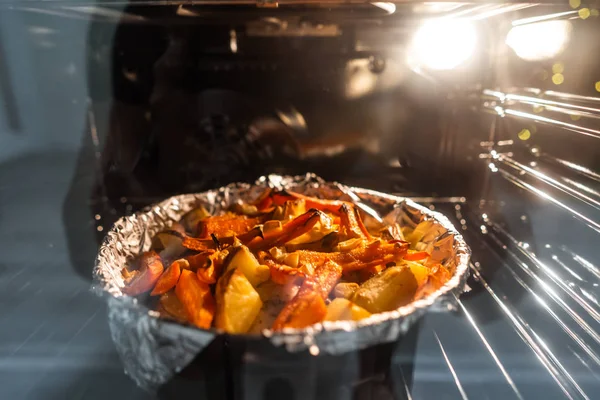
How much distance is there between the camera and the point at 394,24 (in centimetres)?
142

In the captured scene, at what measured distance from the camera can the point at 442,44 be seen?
1.46m

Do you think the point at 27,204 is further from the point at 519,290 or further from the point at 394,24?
the point at 519,290

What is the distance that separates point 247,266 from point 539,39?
1091 mm

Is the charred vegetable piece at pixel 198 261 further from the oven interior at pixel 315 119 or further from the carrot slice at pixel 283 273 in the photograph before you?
the oven interior at pixel 315 119

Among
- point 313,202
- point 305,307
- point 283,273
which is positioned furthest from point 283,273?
point 313,202

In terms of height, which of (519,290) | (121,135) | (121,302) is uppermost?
(121,135)

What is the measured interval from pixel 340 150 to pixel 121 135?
74 centimetres

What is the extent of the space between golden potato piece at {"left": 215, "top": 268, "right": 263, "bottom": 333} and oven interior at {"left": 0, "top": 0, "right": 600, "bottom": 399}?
53cm

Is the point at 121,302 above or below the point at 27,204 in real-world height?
above

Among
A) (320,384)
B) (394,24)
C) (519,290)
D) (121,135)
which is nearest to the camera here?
(320,384)

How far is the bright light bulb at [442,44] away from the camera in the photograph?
1.45 m

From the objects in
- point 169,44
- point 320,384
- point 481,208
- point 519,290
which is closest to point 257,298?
point 320,384

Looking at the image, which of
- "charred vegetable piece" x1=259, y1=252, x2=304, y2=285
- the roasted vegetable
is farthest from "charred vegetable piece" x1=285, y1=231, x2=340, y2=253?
"charred vegetable piece" x1=259, y1=252, x2=304, y2=285

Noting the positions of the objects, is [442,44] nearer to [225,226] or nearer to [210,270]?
[225,226]
